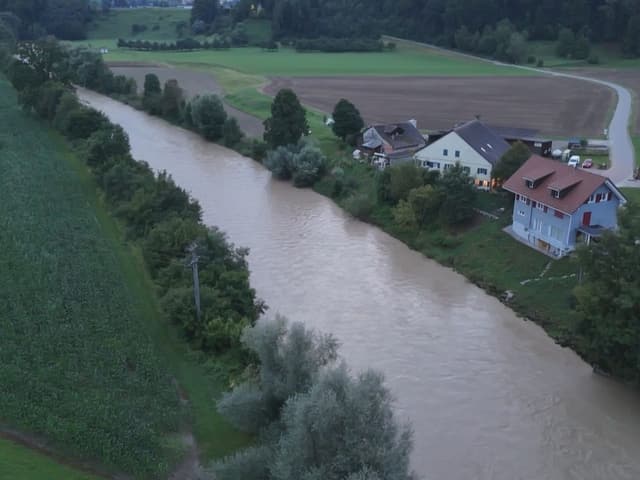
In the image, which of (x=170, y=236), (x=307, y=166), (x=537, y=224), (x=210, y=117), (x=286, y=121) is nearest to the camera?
(x=170, y=236)

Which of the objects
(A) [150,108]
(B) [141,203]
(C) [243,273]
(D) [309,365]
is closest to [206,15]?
(A) [150,108]

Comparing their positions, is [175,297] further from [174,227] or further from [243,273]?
[174,227]

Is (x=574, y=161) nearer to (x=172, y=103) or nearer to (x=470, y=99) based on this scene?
(x=470, y=99)

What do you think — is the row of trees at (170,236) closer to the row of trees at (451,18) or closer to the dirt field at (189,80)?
the dirt field at (189,80)

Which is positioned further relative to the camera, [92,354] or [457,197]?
[457,197]

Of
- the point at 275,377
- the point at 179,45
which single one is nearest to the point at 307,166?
the point at 275,377

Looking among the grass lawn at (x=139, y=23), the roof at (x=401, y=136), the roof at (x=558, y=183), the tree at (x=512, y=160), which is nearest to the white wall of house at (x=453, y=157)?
the tree at (x=512, y=160)
